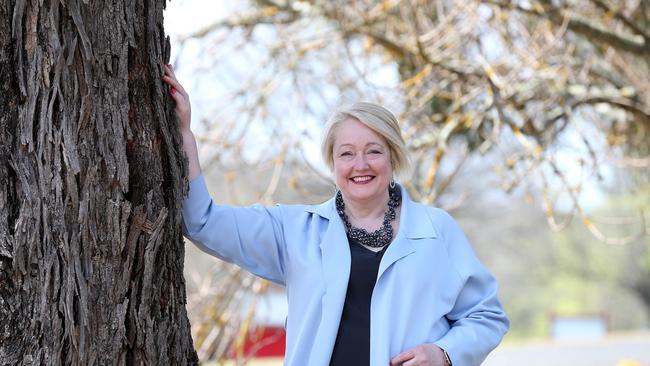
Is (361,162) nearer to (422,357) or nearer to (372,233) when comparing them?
(372,233)

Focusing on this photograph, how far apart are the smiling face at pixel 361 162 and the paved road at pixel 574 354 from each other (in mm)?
11951

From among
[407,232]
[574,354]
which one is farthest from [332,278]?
[574,354]

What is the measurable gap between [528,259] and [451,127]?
24.1 meters

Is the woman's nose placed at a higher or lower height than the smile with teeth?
higher

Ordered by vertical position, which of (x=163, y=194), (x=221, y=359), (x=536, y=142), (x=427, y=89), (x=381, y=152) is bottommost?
(x=221, y=359)

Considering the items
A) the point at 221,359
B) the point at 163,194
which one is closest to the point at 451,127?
the point at 221,359

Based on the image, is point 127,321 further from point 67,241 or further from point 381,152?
point 381,152

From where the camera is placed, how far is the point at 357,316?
2.62 meters

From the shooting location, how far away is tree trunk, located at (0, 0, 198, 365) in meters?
2.12

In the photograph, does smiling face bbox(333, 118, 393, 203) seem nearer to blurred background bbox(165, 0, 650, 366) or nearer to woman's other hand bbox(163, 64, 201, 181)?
woman's other hand bbox(163, 64, 201, 181)

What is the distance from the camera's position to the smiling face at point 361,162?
270cm

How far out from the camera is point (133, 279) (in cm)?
225

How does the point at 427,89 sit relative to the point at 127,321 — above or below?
above

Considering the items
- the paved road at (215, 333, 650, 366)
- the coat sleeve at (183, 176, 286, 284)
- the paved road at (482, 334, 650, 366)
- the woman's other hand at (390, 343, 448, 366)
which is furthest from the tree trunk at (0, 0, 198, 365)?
the paved road at (482, 334, 650, 366)
